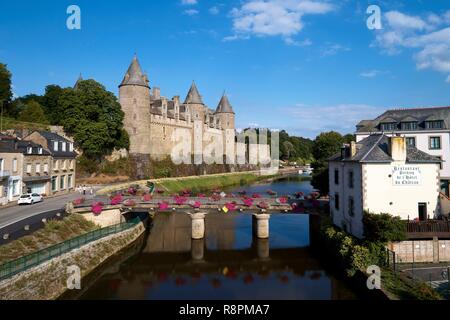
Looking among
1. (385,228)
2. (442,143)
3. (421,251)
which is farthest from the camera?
(442,143)

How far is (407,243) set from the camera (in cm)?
1714

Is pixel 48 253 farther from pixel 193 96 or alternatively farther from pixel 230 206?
pixel 193 96

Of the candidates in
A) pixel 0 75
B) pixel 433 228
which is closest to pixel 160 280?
pixel 433 228

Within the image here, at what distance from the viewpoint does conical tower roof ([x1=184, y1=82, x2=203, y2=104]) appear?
6927 centimetres

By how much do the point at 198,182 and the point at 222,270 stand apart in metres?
36.1

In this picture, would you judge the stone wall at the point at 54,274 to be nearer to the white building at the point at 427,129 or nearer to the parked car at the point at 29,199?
the parked car at the point at 29,199

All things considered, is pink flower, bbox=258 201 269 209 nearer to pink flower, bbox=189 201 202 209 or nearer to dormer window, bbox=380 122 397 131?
pink flower, bbox=189 201 202 209

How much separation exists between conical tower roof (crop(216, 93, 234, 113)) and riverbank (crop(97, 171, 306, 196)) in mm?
15703

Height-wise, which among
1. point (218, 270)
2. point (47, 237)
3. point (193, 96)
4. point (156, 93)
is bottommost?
point (218, 270)

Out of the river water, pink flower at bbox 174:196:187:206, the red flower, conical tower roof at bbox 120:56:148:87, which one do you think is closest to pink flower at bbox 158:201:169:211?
pink flower at bbox 174:196:187:206

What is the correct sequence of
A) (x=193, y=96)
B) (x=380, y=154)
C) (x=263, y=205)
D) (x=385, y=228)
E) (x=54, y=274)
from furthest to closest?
(x=193, y=96) → (x=263, y=205) → (x=380, y=154) → (x=385, y=228) → (x=54, y=274)

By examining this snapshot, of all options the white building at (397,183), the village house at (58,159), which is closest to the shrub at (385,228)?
the white building at (397,183)

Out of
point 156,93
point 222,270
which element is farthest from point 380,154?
point 156,93

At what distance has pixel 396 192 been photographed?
18.4 meters
